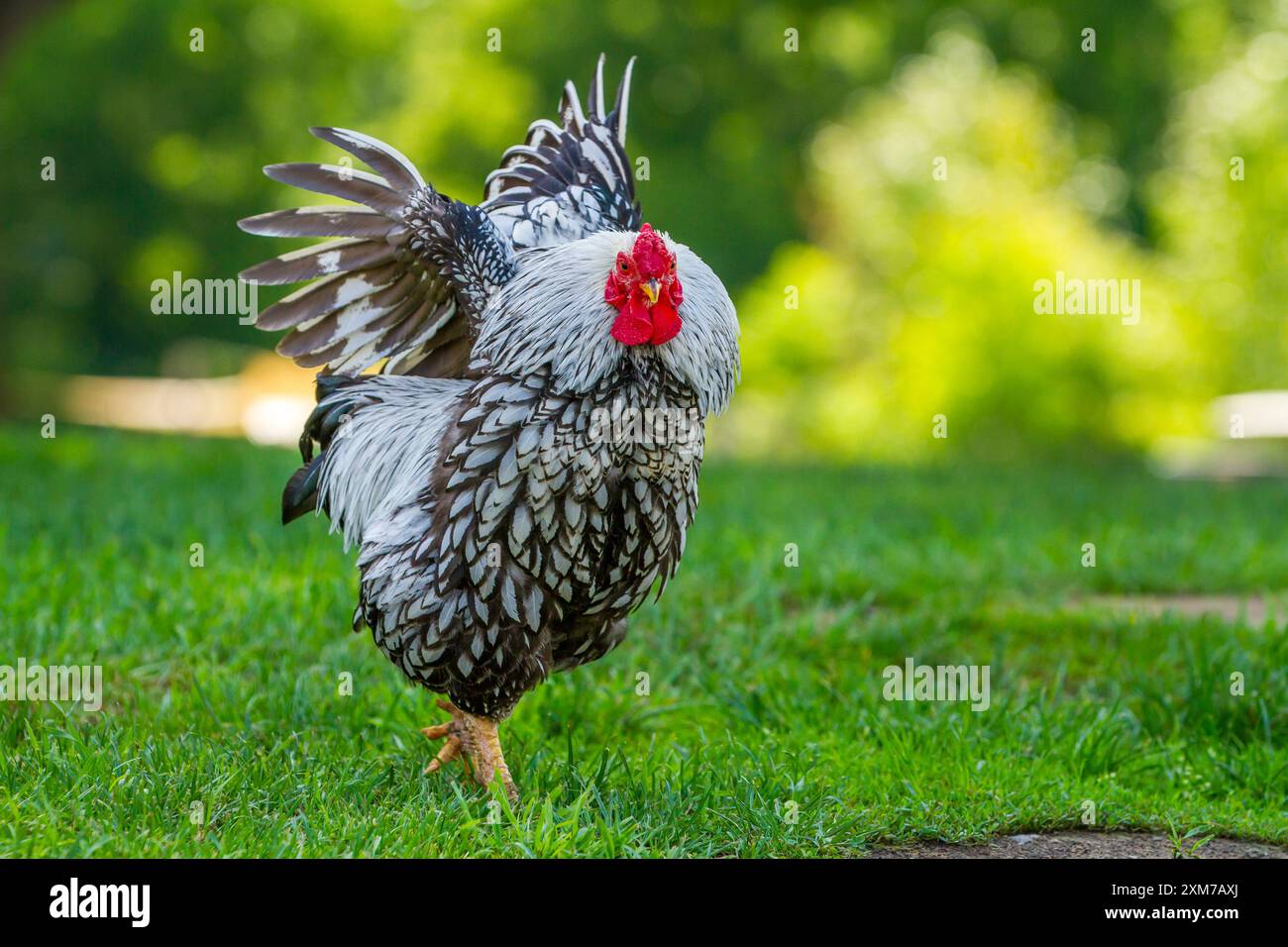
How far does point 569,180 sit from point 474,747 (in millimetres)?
2134

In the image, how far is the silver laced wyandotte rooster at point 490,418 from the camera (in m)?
3.86

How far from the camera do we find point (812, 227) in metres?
27.1

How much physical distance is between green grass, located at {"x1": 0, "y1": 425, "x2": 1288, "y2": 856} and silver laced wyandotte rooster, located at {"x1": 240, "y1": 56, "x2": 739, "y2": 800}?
17.6 inches

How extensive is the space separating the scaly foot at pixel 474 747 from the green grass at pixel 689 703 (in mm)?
71

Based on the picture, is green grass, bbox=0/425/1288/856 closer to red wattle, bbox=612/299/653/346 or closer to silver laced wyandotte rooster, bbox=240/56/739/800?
silver laced wyandotte rooster, bbox=240/56/739/800

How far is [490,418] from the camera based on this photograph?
3.96 m

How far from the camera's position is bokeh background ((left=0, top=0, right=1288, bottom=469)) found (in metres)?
15.8

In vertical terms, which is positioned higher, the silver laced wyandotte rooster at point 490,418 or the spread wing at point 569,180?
the spread wing at point 569,180

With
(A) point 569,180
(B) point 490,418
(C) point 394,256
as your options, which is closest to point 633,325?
(B) point 490,418

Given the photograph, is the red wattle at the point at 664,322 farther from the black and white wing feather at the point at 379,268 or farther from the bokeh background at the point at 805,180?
the bokeh background at the point at 805,180

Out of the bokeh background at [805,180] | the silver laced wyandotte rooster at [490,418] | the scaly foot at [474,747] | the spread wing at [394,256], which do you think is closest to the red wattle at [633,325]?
the silver laced wyandotte rooster at [490,418]

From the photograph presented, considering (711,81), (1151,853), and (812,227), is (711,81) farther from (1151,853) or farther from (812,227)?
(1151,853)
